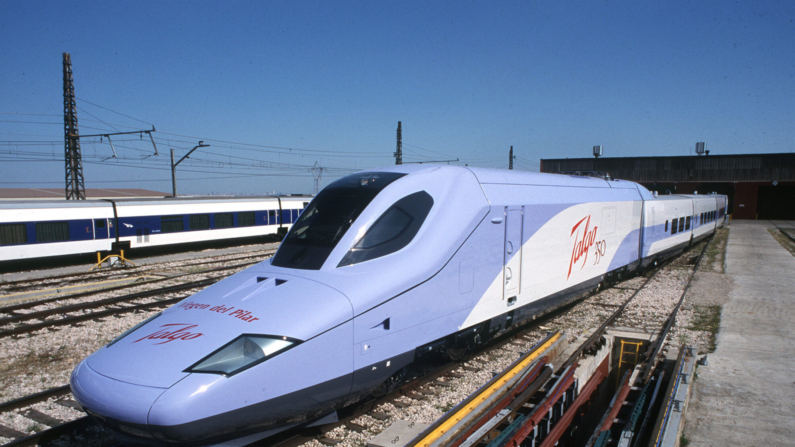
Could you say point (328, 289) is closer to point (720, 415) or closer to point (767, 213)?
point (720, 415)

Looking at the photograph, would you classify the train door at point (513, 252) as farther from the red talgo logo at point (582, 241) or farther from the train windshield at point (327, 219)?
the red talgo logo at point (582, 241)

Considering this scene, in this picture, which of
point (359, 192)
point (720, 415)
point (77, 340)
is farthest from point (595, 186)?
point (77, 340)

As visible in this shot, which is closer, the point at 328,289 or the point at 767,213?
the point at 328,289

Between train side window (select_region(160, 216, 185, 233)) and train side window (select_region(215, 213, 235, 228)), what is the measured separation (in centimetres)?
201

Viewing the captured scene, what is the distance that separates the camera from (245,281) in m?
5.07

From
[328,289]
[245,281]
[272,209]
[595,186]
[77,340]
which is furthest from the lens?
[272,209]

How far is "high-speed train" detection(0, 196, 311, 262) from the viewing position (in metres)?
17.6

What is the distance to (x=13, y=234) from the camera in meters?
17.3

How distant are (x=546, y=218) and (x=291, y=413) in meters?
5.22

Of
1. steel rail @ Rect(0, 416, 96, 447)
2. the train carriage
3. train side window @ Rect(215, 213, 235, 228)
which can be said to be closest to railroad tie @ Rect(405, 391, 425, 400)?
steel rail @ Rect(0, 416, 96, 447)

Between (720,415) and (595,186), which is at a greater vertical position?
(595,186)

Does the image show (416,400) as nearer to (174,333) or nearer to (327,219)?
(327,219)

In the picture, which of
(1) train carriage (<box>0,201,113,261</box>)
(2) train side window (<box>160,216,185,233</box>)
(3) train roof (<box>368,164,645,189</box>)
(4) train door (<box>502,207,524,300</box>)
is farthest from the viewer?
(2) train side window (<box>160,216,185,233</box>)

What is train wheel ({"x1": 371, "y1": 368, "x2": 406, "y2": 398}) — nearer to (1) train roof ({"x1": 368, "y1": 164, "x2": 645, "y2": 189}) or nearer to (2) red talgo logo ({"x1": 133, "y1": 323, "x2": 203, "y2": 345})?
(2) red talgo logo ({"x1": 133, "y1": 323, "x2": 203, "y2": 345})
